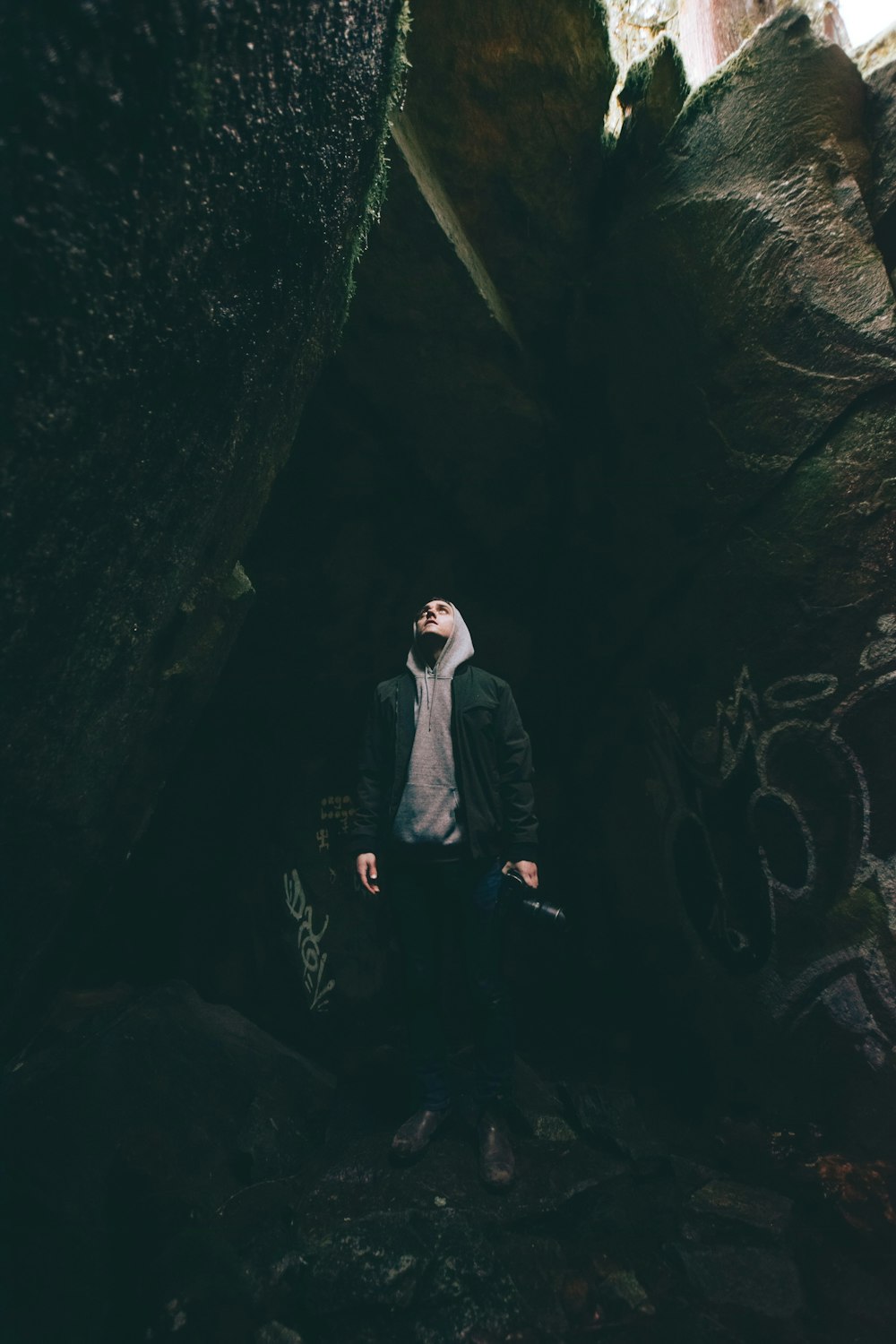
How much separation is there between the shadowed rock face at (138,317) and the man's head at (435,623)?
3.10ft

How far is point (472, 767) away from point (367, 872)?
64 centimetres

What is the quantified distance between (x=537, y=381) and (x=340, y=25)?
2086 mm

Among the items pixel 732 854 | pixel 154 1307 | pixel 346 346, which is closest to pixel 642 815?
pixel 732 854

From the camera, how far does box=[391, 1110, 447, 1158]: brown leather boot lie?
2.42m

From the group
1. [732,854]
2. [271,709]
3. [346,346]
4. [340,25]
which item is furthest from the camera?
[271,709]

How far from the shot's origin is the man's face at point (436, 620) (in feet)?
8.95

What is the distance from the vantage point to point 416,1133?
2455 millimetres

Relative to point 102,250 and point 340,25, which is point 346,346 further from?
point 102,250

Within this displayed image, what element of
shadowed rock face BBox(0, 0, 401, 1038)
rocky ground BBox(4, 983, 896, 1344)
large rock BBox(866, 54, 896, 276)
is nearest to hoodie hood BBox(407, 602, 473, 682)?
shadowed rock face BBox(0, 0, 401, 1038)

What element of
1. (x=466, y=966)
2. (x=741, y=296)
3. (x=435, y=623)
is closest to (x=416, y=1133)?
(x=466, y=966)

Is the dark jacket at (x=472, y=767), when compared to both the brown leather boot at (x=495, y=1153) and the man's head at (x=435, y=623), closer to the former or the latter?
the man's head at (x=435, y=623)

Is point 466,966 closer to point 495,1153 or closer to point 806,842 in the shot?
point 495,1153

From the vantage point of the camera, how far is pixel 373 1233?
2.12 metres

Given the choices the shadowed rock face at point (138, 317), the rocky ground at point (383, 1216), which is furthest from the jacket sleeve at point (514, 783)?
the shadowed rock face at point (138, 317)
